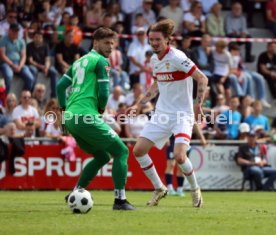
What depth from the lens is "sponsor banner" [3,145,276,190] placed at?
65.4 feet

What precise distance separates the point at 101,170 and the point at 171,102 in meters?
7.12

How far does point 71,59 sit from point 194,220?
40.8ft

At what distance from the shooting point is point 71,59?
22812mm

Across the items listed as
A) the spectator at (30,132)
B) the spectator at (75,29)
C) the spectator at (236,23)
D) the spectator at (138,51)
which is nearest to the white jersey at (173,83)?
the spectator at (30,132)

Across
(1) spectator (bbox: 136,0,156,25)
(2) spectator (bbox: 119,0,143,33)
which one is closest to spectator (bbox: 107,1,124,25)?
(2) spectator (bbox: 119,0,143,33)

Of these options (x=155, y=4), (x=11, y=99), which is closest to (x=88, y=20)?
(x=155, y=4)

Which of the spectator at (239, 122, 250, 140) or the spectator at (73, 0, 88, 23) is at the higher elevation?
the spectator at (73, 0, 88, 23)

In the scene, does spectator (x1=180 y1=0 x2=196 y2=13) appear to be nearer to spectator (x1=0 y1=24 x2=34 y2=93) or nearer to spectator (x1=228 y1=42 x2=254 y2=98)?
spectator (x1=228 y1=42 x2=254 y2=98)

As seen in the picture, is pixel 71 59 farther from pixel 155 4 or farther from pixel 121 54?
pixel 155 4

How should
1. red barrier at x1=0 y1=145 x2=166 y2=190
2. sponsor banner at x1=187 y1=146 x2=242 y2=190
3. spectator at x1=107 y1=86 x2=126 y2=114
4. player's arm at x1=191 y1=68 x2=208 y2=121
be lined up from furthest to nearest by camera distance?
spectator at x1=107 y1=86 x2=126 y2=114, sponsor banner at x1=187 y1=146 x2=242 y2=190, red barrier at x1=0 y1=145 x2=166 y2=190, player's arm at x1=191 y1=68 x2=208 y2=121

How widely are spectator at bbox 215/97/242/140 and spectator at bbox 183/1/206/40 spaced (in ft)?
11.3

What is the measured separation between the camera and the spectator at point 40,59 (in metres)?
22.3

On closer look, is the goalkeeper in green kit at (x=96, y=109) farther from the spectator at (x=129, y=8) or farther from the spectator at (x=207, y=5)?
the spectator at (x=207, y=5)

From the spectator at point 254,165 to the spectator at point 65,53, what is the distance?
505 centimetres
